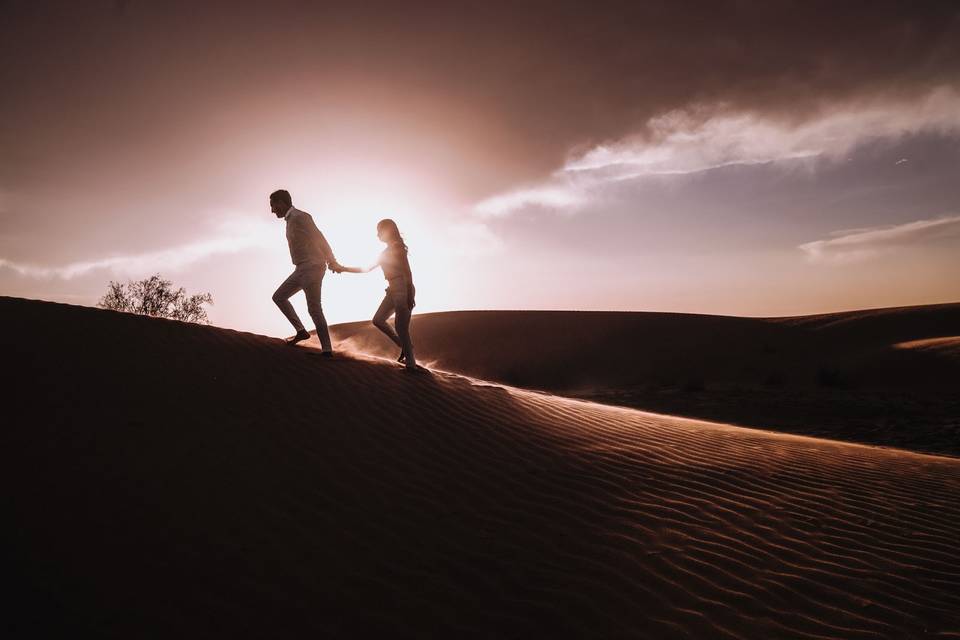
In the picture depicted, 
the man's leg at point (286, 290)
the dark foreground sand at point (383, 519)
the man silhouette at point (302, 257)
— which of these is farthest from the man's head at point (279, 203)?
the dark foreground sand at point (383, 519)

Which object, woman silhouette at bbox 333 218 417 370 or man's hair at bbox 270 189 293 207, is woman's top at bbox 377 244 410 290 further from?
man's hair at bbox 270 189 293 207

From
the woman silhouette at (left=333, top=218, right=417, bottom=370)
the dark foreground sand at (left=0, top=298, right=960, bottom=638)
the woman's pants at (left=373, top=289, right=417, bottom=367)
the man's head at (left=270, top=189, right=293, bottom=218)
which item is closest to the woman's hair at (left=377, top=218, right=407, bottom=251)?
the woman silhouette at (left=333, top=218, right=417, bottom=370)

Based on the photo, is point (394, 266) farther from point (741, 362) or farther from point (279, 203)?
point (741, 362)

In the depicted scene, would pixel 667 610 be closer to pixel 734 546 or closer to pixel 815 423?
pixel 734 546

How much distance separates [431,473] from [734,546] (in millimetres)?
2633

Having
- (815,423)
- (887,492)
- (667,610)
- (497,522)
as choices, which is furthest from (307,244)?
(815,423)

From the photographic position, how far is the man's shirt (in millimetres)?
7086

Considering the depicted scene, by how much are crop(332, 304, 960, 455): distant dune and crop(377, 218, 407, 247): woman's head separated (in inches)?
384

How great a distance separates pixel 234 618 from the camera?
2680mm

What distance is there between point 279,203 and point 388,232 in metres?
1.60

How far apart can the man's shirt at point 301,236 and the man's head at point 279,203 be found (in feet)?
0.23

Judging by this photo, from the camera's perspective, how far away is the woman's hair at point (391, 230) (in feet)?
25.6

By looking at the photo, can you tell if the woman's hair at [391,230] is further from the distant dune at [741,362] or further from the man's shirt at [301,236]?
the distant dune at [741,362]

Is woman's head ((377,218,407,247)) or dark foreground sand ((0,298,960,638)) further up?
woman's head ((377,218,407,247))
